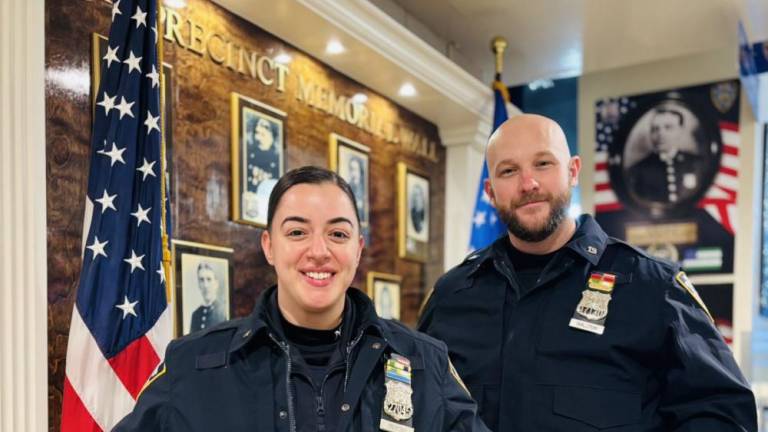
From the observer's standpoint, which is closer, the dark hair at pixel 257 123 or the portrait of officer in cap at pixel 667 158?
the dark hair at pixel 257 123

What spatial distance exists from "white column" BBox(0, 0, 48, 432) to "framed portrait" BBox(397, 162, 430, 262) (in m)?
2.87

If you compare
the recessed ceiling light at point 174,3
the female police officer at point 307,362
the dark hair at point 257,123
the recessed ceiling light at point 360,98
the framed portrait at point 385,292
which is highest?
the recessed ceiling light at point 174,3

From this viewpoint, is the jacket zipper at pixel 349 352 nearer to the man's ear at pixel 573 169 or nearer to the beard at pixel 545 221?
the beard at pixel 545 221

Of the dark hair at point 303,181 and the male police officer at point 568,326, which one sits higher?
the dark hair at point 303,181

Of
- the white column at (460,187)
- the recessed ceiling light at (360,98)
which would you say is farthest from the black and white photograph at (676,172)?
the recessed ceiling light at (360,98)

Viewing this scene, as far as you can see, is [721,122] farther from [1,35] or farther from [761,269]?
[1,35]

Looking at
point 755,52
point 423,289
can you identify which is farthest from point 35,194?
point 755,52

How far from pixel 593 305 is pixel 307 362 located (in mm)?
996

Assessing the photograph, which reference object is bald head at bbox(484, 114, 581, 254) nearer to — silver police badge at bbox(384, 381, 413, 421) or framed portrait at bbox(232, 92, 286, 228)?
silver police badge at bbox(384, 381, 413, 421)

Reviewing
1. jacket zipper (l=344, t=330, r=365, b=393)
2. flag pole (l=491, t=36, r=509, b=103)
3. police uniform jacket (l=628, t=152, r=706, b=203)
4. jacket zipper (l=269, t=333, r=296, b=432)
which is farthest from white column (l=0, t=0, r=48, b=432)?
police uniform jacket (l=628, t=152, r=706, b=203)

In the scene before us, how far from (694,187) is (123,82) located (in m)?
5.20

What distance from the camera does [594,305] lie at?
241cm

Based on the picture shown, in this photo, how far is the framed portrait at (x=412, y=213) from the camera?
206 inches

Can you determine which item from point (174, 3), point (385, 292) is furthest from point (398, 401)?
point (385, 292)
